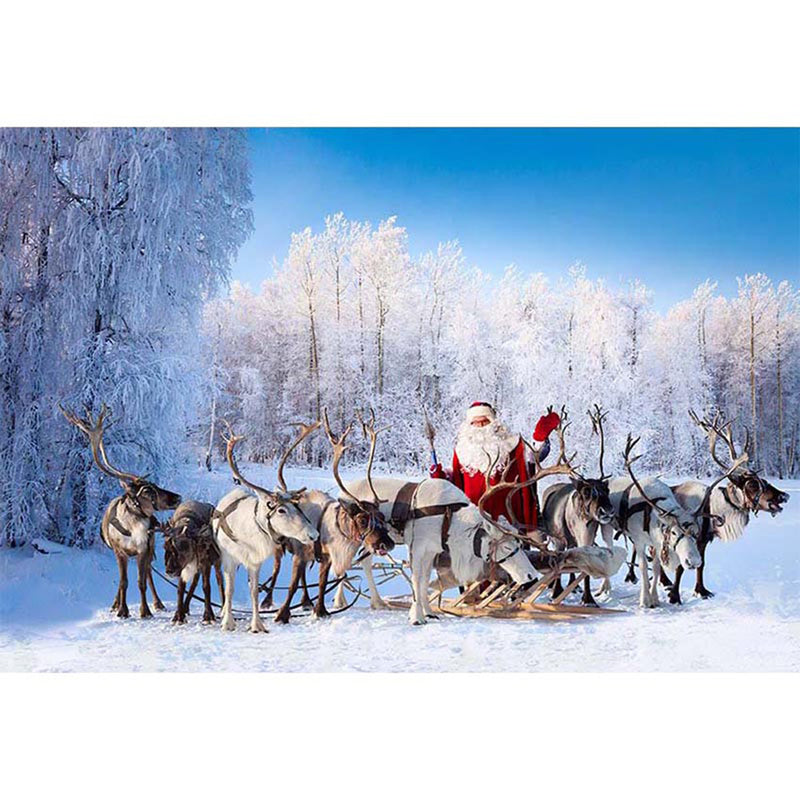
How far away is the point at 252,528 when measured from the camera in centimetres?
409

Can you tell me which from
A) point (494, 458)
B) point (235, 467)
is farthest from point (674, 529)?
point (235, 467)

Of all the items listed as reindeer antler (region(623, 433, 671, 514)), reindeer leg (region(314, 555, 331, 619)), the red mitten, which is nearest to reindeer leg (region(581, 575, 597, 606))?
reindeer antler (region(623, 433, 671, 514))

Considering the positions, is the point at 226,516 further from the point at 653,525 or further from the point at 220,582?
the point at 653,525

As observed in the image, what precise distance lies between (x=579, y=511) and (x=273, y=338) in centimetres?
164

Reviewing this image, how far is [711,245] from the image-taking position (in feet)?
14.8

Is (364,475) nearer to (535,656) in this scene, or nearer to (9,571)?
(535,656)

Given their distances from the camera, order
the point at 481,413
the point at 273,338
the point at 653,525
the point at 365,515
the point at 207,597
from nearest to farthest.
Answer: the point at 365,515 → the point at 207,597 → the point at 653,525 → the point at 481,413 → the point at 273,338

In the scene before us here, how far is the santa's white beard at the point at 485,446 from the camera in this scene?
4363 millimetres

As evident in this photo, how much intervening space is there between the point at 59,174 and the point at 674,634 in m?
3.52

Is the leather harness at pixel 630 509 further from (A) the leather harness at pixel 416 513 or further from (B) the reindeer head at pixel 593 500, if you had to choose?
(A) the leather harness at pixel 416 513

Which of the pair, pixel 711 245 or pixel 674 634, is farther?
pixel 711 245

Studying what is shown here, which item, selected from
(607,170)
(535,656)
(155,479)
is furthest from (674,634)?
(155,479)

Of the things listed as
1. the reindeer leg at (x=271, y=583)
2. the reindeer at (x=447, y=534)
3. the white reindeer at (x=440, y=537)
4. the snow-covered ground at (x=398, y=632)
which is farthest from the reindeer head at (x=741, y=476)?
the reindeer leg at (x=271, y=583)

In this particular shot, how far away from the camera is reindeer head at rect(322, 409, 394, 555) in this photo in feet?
13.1
